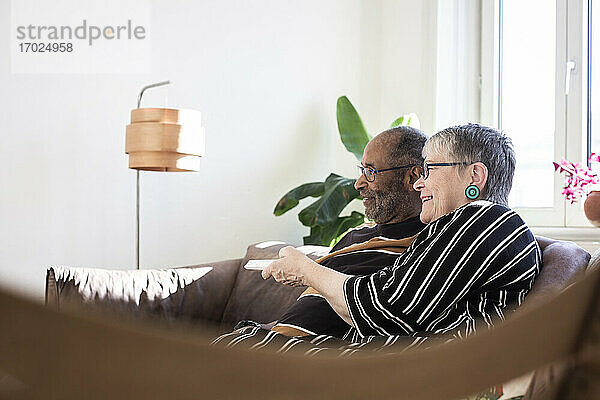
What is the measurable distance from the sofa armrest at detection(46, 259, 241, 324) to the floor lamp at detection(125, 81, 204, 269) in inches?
18.3

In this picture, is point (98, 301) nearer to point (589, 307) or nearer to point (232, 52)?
point (232, 52)

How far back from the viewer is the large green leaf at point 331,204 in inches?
128

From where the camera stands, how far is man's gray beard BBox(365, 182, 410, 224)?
1979 millimetres

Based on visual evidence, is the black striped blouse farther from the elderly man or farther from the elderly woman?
the elderly man

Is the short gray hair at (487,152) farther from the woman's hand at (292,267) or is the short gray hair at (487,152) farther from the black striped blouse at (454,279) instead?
the woman's hand at (292,267)

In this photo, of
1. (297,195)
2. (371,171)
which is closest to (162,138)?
(297,195)

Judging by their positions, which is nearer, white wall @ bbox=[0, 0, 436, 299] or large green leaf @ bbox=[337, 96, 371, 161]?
white wall @ bbox=[0, 0, 436, 299]

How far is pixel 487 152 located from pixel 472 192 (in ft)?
0.32

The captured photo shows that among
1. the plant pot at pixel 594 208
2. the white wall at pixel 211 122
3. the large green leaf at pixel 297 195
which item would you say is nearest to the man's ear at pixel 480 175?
the plant pot at pixel 594 208

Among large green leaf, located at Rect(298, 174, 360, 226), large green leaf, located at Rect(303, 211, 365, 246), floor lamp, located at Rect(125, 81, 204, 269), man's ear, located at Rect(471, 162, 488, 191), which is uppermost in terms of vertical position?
floor lamp, located at Rect(125, 81, 204, 269)

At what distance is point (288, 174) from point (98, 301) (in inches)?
67.4

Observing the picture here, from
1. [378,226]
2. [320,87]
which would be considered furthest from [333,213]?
[378,226]

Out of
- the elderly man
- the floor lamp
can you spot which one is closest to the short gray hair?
the elderly man

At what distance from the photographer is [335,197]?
10.8 ft
